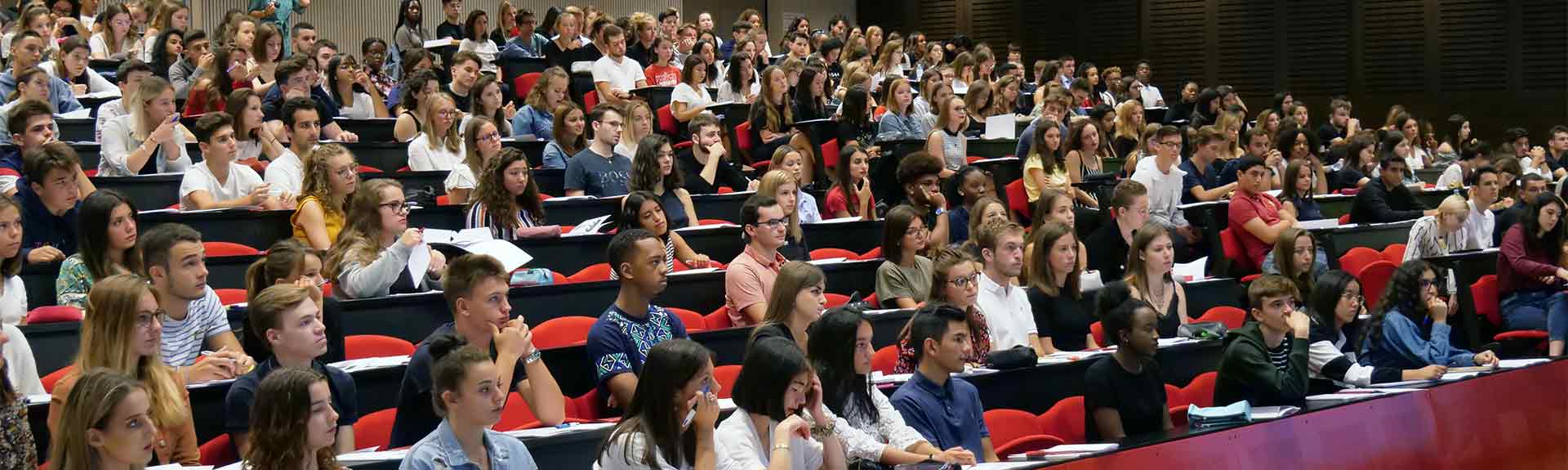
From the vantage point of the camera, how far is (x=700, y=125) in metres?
8.84

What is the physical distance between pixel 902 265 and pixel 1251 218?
2646 mm

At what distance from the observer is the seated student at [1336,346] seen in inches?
231

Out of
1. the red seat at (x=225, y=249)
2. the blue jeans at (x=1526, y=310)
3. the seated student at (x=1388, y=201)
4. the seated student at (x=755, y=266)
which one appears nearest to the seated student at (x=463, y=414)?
the seated student at (x=755, y=266)

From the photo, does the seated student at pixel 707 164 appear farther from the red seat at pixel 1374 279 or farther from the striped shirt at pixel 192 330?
the striped shirt at pixel 192 330

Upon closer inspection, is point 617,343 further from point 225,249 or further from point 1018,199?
point 1018,199

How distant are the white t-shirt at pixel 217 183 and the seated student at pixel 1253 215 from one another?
4.68 metres

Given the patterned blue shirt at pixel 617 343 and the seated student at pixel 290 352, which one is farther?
the patterned blue shirt at pixel 617 343

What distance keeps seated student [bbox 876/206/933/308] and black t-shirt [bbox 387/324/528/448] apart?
2.58 meters

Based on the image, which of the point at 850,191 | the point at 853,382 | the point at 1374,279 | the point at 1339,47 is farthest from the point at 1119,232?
the point at 1339,47

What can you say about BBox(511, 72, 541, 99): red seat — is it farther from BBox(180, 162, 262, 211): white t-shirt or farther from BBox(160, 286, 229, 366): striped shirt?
BBox(160, 286, 229, 366): striped shirt

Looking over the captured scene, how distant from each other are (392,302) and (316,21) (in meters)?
9.95

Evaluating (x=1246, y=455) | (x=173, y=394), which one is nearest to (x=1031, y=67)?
(x=1246, y=455)

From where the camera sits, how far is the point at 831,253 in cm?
757

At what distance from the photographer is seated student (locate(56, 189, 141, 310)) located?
16.1ft
